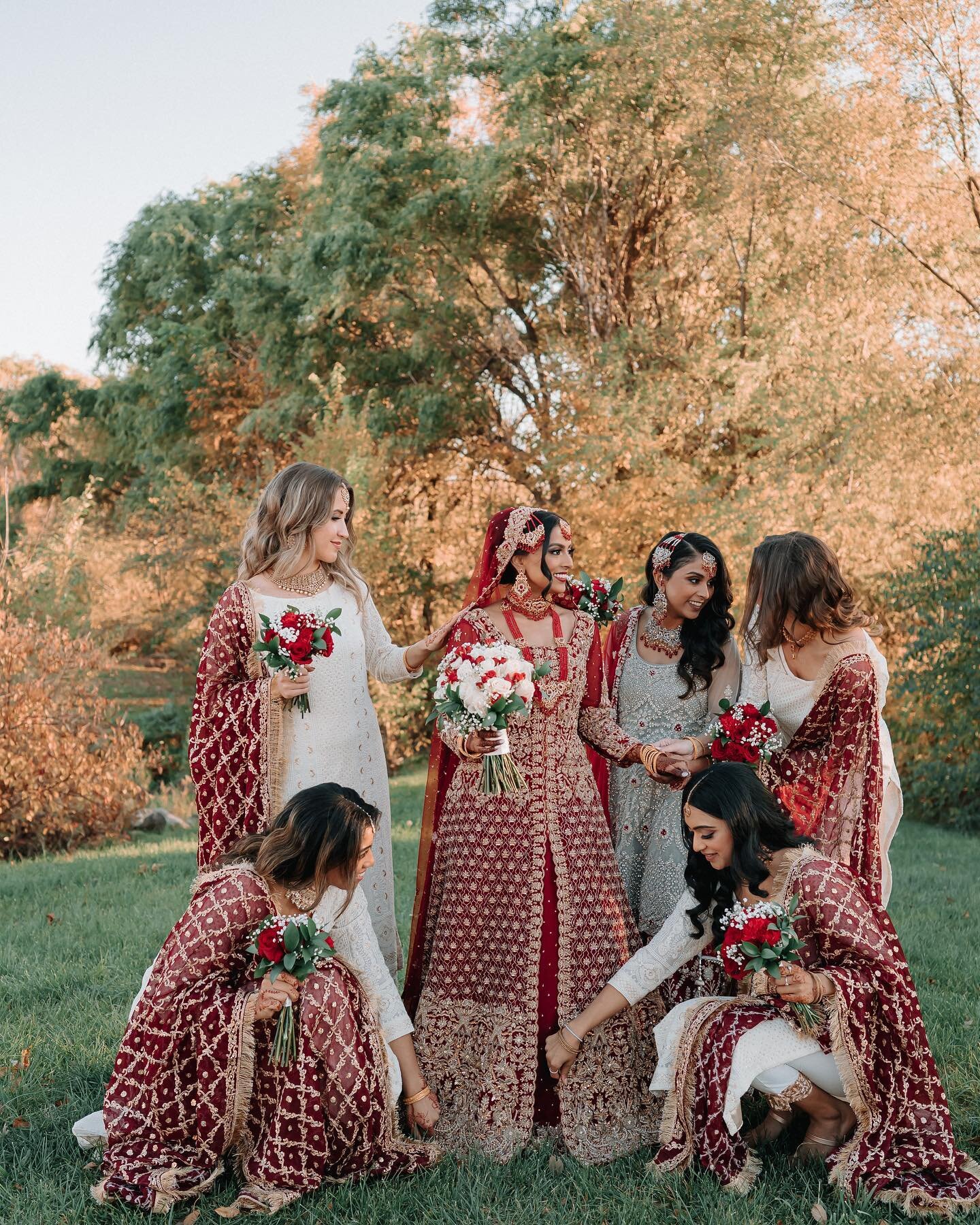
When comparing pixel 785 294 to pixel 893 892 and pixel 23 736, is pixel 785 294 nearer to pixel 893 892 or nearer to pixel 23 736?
pixel 893 892

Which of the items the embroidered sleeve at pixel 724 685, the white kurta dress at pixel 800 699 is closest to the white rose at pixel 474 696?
the white kurta dress at pixel 800 699

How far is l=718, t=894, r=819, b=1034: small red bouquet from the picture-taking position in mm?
3240

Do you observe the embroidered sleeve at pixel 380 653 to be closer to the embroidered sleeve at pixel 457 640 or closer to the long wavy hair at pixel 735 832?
the embroidered sleeve at pixel 457 640

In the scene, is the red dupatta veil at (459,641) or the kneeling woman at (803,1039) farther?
the red dupatta veil at (459,641)

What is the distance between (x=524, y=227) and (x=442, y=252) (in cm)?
136

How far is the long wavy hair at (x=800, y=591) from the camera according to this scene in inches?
157

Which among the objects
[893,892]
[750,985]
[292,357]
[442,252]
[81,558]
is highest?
[442,252]

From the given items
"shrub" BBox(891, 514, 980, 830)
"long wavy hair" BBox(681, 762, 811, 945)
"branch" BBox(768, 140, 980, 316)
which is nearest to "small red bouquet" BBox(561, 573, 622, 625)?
"long wavy hair" BBox(681, 762, 811, 945)

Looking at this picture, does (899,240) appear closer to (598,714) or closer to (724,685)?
(724,685)

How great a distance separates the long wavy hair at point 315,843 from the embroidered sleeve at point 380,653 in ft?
3.18

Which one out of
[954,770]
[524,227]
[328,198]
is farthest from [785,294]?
[328,198]

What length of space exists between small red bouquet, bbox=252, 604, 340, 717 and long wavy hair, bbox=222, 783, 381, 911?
1.53 feet

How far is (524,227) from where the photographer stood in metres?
16.9

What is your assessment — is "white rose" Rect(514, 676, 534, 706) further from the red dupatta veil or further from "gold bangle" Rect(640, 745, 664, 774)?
"gold bangle" Rect(640, 745, 664, 774)
